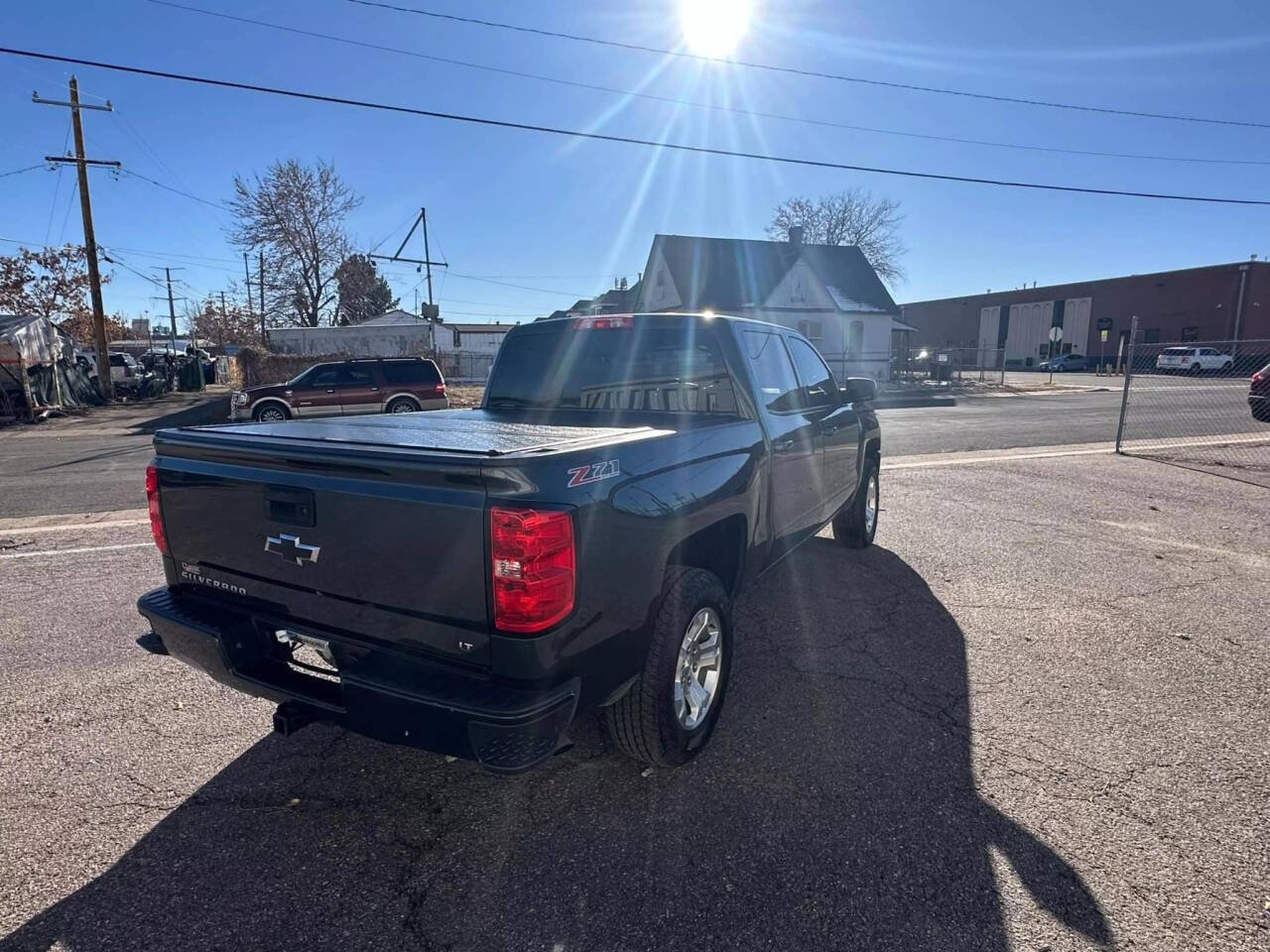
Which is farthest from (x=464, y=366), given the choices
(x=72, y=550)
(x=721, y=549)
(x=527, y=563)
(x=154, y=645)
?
(x=527, y=563)

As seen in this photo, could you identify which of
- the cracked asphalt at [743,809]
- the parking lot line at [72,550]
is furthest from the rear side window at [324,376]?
the cracked asphalt at [743,809]

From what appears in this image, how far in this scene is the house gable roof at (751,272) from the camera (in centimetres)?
3456

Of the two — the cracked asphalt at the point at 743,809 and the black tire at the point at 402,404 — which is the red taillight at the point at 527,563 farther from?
the black tire at the point at 402,404

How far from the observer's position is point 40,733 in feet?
10.4

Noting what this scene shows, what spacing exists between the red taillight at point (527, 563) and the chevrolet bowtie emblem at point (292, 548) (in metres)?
0.76

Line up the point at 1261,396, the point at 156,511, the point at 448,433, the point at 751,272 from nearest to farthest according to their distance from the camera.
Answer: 1. the point at 448,433
2. the point at 156,511
3. the point at 1261,396
4. the point at 751,272

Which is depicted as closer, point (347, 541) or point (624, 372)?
point (347, 541)

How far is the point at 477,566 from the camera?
211 cm

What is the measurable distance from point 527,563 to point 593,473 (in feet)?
1.32

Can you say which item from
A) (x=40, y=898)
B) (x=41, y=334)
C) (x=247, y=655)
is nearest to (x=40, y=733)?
(x=40, y=898)

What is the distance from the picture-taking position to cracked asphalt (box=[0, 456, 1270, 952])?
84.3 inches

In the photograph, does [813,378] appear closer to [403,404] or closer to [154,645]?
[154,645]

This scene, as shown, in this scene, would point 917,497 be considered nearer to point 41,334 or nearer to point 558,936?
point 558,936

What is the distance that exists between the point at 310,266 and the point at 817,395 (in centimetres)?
4737
